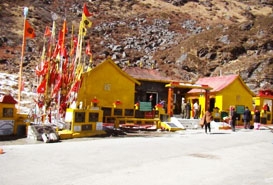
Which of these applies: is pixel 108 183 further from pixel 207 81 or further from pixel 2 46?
pixel 2 46

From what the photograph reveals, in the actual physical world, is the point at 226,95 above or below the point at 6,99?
above

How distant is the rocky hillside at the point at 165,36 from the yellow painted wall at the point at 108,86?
16810 mm

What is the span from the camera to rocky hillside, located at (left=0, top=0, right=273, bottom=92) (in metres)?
48.2

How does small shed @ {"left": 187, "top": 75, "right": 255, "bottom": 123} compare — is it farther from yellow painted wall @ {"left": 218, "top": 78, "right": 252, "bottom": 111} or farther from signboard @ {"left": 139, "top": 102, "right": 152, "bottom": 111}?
signboard @ {"left": 139, "top": 102, "right": 152, "bottom": 111}

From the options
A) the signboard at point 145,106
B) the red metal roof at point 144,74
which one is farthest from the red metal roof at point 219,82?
the signboard at point 145,106

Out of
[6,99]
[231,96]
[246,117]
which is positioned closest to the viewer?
[6,99]

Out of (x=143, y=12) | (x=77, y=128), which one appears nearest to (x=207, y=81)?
(x=77, y=128)

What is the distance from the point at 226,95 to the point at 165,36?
1547 inches

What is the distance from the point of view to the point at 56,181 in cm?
729

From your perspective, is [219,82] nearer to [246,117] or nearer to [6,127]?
[246,117]

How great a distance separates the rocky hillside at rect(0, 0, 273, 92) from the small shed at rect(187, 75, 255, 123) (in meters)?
8.09

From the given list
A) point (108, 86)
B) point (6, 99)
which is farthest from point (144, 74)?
point (6, 99)

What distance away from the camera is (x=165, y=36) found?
220ft

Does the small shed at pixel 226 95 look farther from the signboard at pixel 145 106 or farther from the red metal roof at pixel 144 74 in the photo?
the signboard at pixel 145 106
